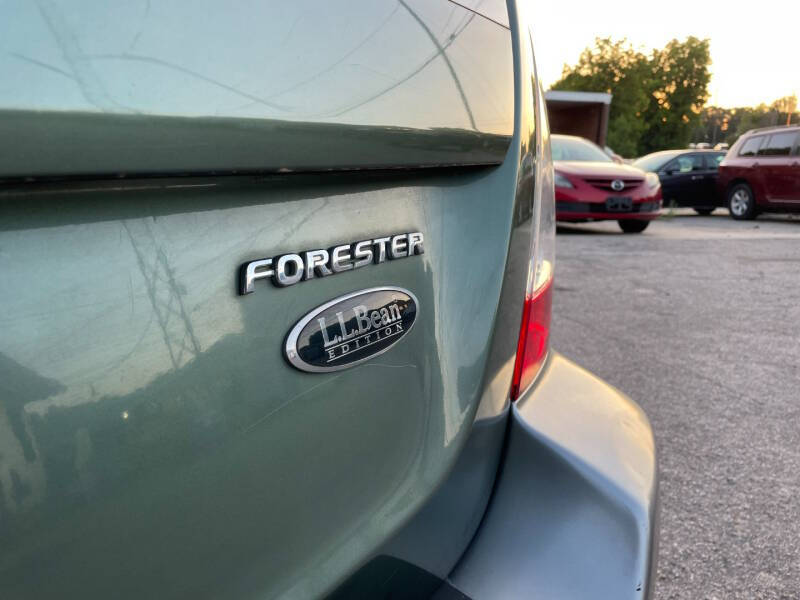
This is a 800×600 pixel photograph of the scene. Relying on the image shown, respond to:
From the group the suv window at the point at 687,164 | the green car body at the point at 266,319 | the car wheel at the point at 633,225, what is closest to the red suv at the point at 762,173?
the suv window at the point at 687,164

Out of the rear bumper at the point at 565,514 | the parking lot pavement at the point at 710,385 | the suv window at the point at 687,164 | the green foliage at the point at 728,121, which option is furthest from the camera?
the green foliage at the point at 728,121

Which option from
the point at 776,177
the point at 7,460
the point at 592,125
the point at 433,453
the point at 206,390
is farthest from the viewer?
the point at 592,125

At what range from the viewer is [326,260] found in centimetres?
69

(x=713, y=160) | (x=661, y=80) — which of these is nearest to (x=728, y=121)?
(x=661, y=80)

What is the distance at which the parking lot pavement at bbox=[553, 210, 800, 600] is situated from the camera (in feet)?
5.84

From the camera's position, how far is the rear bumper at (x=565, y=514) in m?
0.84

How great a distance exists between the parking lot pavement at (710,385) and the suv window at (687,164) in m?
7.26

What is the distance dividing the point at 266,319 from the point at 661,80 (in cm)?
5640

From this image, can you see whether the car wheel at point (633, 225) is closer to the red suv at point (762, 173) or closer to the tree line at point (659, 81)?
the red suv at point (762, 173)

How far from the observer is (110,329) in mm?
537

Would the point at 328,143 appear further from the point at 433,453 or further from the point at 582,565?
the point at 582,565

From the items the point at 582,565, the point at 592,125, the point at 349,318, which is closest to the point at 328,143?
the point at 349,318

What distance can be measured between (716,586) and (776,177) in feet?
37.5

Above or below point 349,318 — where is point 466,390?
below
